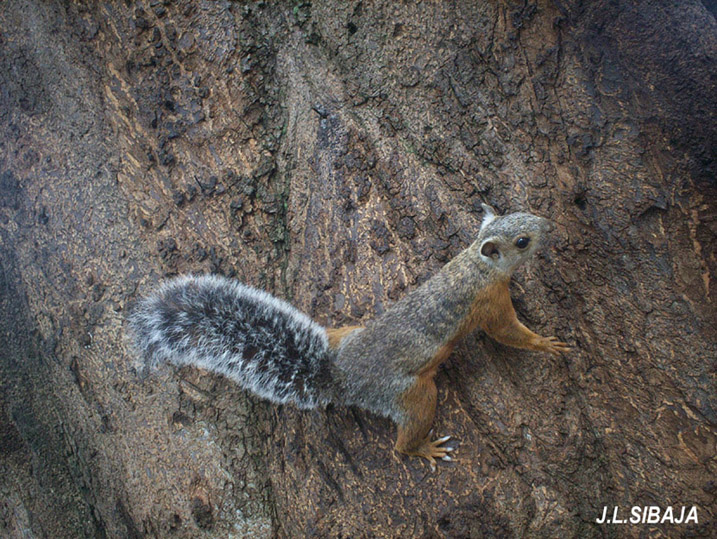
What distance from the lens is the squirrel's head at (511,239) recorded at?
2.68 m

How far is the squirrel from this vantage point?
2658mm

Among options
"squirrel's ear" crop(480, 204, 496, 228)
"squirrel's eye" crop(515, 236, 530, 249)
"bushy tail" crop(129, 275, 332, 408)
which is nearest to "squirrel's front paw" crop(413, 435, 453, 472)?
"bushy tail" crop(129, 275, 332, 408)

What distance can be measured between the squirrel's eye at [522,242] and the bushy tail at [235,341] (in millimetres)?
1224

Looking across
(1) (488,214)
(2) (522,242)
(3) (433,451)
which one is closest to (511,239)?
(2) (522,242)

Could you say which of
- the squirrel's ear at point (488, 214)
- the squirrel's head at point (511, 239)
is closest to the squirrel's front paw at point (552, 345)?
the squirrel's head at point (511, 239)

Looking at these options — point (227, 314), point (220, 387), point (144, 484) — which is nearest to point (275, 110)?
point (227, 314)

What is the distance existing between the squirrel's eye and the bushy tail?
1.22 meters

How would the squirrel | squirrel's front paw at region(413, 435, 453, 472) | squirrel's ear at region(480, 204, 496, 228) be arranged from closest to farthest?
squirrel's front paw at region(413, 435, 453, 472) < the squirrel < squirrel's ear at region(480, 204, 496, 228)

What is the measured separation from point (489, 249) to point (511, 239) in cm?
13

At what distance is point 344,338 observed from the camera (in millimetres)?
2770

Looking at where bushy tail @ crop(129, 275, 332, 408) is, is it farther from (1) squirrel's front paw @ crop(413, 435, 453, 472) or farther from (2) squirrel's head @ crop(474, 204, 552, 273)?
(2) squirrel's head @ crop(474, 204, 552, 273)

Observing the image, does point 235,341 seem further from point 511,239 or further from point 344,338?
point 511,239

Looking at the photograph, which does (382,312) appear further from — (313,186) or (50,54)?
(50,54)

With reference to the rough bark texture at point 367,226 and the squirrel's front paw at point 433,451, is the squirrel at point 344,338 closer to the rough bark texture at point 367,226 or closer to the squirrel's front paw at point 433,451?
the squirrel's front paw at point 433,451
